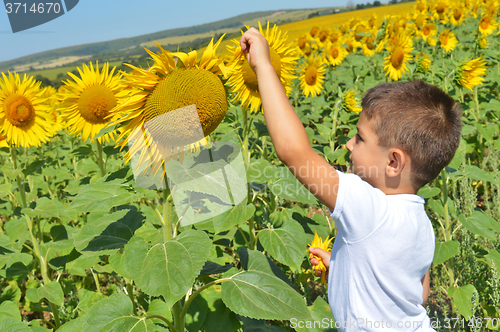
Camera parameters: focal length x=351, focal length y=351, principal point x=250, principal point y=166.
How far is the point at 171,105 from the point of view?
1261 millimetres

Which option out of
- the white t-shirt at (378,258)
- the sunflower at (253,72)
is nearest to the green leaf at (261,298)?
the white t-shirt at (378,258)

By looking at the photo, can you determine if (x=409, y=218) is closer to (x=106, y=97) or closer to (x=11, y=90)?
(x=106, y=97)

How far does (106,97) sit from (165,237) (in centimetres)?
145

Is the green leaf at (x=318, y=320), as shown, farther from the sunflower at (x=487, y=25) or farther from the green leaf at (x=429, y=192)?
the sunflower at (x=487, y=25)

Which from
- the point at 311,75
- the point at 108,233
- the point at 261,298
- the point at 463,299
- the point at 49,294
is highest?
the point at 311,75

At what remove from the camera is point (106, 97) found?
96.7 inches

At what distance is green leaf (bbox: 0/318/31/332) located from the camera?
1.59 meters

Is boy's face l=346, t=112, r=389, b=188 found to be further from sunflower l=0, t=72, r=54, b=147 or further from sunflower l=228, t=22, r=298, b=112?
sunflower l=0, t=72, r=54, b=147

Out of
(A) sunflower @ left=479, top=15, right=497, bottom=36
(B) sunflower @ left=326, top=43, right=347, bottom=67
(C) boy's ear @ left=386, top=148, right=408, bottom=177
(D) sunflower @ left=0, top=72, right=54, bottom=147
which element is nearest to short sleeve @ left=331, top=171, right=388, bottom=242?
(C) boy's ear @ left=386, top=148, right=408, bottom=177

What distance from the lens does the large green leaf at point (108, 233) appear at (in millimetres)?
1446

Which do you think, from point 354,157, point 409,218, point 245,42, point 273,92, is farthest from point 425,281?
point 245,42

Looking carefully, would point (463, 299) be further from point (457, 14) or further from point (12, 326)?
point (457, 14)

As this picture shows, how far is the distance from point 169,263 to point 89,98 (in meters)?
1.74

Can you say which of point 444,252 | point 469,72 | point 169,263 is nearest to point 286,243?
Answer: point 169,263
